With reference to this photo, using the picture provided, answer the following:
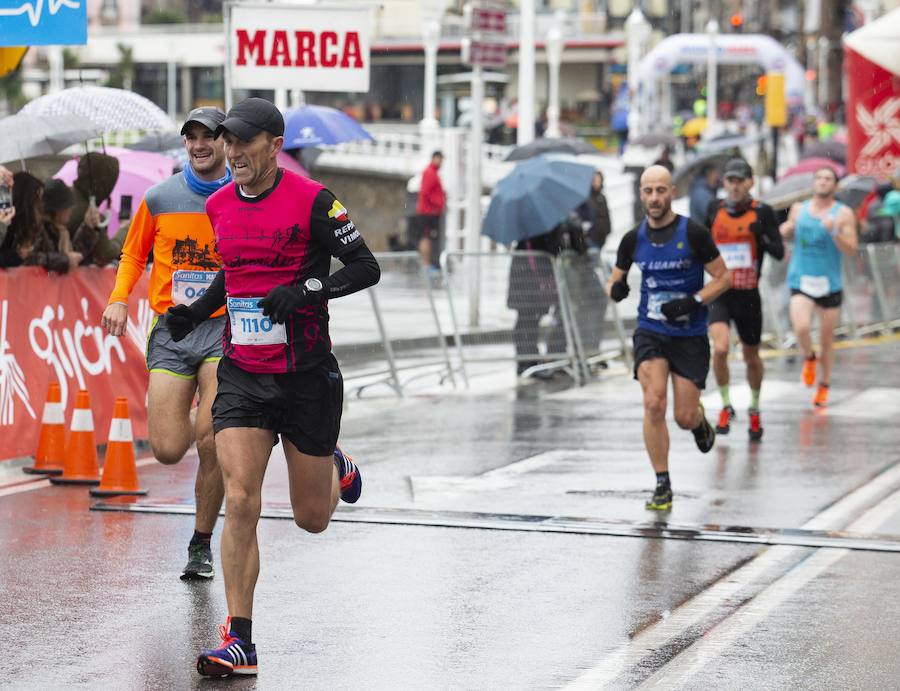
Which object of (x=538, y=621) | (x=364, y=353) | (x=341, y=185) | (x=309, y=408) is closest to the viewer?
(x=309, y=408)

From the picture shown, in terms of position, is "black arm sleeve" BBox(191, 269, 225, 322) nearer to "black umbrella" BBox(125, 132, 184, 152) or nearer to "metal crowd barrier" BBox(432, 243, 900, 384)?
"metal crowd barrier" BBox(432, 243, 900, 384)

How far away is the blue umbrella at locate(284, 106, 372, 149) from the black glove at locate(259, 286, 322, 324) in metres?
12.1

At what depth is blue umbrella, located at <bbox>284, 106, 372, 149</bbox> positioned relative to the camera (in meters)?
18.7

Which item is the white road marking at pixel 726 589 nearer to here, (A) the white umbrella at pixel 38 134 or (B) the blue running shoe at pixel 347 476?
(B) the blue running shoe at pixel 347 476

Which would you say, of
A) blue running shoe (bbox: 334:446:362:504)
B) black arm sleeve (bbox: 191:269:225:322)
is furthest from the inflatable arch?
black arm sleeve (bbox: 191:269:225:322)

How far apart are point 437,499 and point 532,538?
4.55 ft

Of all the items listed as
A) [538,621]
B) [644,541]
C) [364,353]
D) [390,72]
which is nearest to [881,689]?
[538,621]

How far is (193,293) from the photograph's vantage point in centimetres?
832

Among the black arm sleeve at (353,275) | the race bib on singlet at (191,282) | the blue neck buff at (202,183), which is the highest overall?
the blue neck buff at (202,183)

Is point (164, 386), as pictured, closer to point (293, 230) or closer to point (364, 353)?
point (293, 230)

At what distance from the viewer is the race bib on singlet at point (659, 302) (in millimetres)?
10562

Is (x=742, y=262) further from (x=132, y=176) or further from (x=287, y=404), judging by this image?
(x=287, y=404)

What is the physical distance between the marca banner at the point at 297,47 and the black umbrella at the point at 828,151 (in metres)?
18.9

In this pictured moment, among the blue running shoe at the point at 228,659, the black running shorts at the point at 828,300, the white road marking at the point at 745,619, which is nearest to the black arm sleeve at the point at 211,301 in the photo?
the blue running shoe at the point at 228,659
